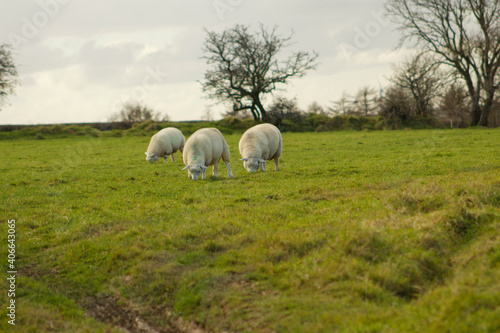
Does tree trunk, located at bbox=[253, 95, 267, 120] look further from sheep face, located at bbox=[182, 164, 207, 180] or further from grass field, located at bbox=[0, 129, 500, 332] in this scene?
grass field, located at bbox=[0, 129, 500, 332]

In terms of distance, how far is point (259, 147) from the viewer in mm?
14719

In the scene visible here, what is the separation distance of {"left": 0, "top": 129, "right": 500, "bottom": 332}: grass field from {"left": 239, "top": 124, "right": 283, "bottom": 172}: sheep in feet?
14.9

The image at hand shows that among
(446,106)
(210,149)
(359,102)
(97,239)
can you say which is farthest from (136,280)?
(359,102)

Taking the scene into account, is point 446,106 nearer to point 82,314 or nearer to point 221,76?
point 221,76

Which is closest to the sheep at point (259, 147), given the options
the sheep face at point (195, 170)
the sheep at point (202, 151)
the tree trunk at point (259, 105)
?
the sheep at point (202, 151)

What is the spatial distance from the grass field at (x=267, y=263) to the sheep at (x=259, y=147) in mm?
4527

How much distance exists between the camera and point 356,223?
671 centimetres

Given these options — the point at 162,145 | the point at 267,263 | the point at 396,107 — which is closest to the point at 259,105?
the point at 396,107

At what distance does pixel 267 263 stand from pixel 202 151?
8254mm

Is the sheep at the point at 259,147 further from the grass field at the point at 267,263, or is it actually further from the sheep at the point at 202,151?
A: the grass field at the point at 267,263

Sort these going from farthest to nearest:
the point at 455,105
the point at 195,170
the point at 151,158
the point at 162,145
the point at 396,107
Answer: the point at 455,105 < the point at 396,107 < the point at 162,145 < the point at 151,158 < the point at 195,170

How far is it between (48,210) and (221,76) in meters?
39.4

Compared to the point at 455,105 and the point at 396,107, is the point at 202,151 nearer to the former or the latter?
the point at 396,107

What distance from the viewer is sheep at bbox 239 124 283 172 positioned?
1454cm
